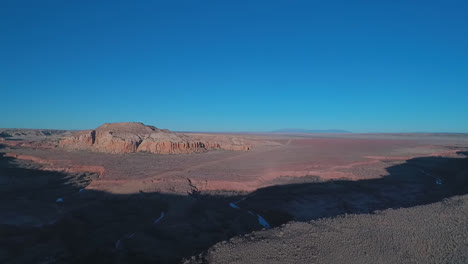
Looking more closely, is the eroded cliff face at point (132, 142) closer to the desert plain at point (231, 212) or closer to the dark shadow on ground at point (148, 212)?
the desert plain at point (231, 212)

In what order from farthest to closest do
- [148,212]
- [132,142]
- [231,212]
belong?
[132,142], [148,212], [231,212]

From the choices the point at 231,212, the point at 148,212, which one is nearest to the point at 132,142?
the point at 148,212

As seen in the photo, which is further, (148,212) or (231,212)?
(148,212)

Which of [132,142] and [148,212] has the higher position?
[132,142]

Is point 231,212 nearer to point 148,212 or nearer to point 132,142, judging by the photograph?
point 148,212

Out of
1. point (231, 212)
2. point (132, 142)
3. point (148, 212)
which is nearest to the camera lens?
point (231, 212)

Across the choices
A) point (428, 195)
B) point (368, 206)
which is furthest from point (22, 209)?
point (428, 195)

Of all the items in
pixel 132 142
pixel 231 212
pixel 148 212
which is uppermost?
pixel 132 142

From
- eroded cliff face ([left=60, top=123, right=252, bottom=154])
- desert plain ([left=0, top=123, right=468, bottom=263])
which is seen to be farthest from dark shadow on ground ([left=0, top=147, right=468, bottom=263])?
eroded cliff face ([left=60, top=123, right=252, bottom=154])
